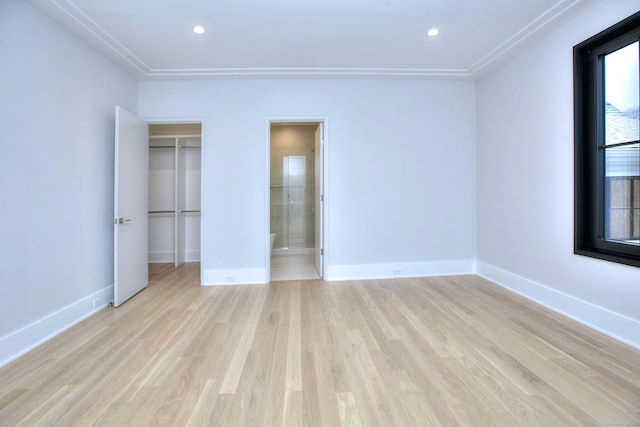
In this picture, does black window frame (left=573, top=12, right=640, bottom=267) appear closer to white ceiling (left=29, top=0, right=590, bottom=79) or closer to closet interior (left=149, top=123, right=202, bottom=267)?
white ceiling (left=29, top=0, right=590, bottom=79)

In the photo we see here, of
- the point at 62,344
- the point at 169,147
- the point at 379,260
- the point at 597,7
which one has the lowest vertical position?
the point at 62,344

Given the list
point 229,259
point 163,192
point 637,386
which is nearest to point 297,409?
point 637,386

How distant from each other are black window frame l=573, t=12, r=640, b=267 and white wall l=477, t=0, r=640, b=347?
73 mm

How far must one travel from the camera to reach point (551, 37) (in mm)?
2723

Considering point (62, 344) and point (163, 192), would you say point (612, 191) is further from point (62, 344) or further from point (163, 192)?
point (163, 192)

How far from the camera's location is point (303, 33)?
271 centimetres

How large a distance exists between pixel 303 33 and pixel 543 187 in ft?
9.32

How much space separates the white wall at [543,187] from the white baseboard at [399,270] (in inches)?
13.5

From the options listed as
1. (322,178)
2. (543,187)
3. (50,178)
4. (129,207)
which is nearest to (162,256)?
(129,207)

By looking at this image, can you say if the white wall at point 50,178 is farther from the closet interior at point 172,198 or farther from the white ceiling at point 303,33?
the closet interior at point 172,198

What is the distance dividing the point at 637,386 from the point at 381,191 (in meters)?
2.74

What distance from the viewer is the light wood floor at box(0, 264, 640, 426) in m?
1.43

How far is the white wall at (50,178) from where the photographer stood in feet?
6.63

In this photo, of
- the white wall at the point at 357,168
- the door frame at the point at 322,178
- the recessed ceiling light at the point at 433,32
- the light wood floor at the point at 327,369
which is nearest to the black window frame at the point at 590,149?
the light wood floor at the point at 327,369
